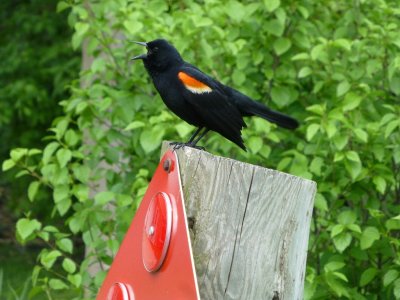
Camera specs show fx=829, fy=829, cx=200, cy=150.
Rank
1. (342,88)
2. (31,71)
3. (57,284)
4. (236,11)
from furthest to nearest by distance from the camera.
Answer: (31,71) < (236,11) < (57,284) < (342,88)

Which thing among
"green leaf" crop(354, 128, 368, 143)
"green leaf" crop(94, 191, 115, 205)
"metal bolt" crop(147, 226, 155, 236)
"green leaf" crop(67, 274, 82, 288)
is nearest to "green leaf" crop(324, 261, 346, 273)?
"green leaf" crop(354, 128, 368, 143)

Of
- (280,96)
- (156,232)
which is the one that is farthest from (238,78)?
(156,232)

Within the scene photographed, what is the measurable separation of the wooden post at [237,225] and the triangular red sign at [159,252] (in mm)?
67

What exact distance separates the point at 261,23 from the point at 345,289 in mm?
1666

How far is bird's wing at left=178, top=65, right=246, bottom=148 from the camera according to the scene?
3672 millimetres

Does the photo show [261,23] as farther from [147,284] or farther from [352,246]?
[147,284]

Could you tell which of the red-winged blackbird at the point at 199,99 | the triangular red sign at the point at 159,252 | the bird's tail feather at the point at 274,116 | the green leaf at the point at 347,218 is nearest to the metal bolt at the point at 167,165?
the triangular red sign at the point at 159,252

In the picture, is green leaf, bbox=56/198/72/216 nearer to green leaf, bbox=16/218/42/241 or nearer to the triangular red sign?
green leaf, bbox=16/218/42/241

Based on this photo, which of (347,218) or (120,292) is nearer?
(120,292)

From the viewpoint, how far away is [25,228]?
4.45 metres

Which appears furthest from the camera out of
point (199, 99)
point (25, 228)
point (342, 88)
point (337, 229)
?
point (342, 88)

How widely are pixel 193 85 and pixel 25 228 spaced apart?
1351 millimetres

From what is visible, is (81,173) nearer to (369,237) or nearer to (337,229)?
(337,229)

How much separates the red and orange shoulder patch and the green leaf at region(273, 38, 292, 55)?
3.97 feet
